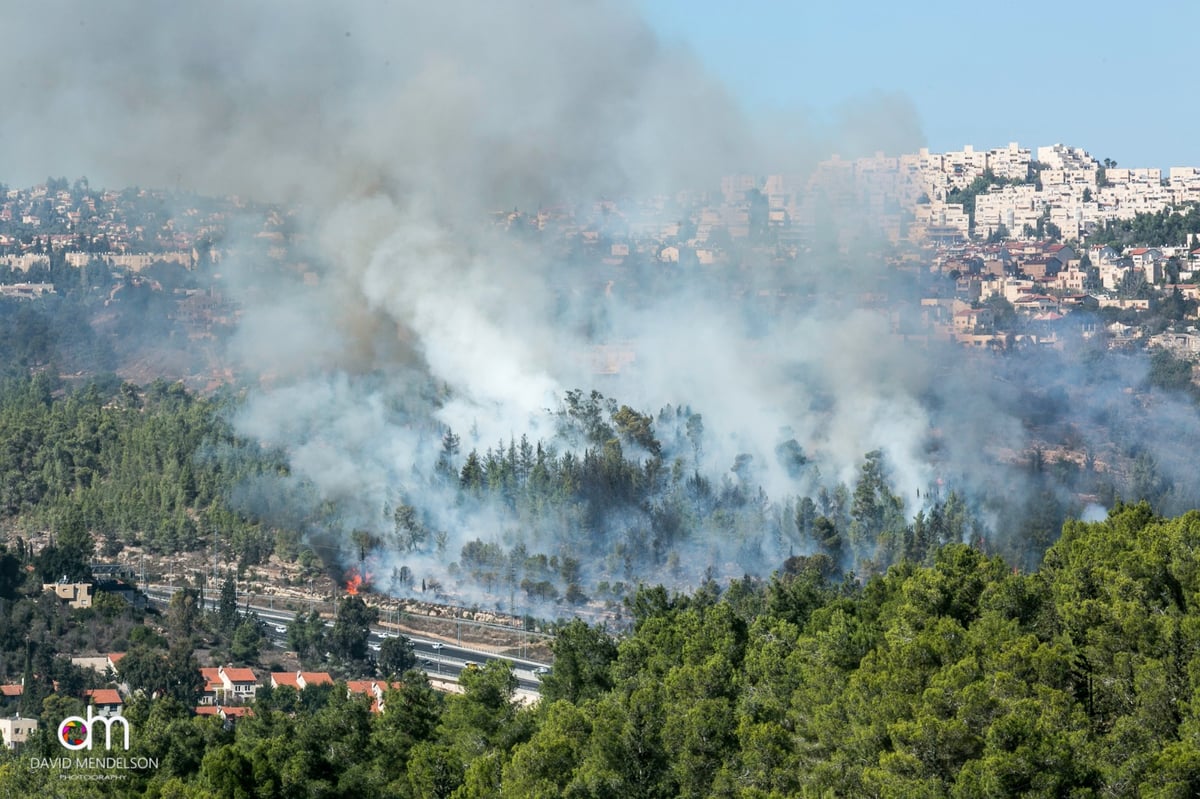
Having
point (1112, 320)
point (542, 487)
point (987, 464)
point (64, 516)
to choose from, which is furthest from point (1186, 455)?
point (64, 516)

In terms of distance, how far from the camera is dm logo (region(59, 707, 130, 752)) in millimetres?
31453

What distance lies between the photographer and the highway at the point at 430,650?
4438cm

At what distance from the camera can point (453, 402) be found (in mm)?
60562

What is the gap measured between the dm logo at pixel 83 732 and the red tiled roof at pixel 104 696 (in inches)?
326

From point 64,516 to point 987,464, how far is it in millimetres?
23854

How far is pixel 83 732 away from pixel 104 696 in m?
10.2

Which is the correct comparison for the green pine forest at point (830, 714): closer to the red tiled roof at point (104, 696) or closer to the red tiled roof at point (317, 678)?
the red tiled roof at point (104, 696)

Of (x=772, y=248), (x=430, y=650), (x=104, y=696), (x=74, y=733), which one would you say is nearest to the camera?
(x=74, y=733)

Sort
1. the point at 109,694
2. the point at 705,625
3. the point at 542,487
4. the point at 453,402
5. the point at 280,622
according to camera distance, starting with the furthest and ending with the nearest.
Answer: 1. the point at 453,402
2. the point at 542,487
3. the point at 280,622
4. the point at 109,694
5. the point at 705,625

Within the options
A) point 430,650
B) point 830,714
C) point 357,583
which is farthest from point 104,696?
point 830,714

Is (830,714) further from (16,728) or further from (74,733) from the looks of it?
(16,728)

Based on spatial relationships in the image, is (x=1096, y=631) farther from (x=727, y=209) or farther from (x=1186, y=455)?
(x=727, y=209)

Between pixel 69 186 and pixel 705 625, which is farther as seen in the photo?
pixel 69 186

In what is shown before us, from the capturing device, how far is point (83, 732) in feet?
107
